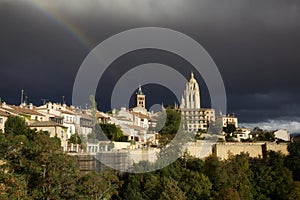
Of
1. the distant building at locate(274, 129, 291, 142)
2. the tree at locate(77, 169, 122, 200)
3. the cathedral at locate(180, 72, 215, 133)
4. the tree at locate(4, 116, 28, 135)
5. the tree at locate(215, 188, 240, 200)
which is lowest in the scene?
the tree at locate(215, 188, 240, 200)

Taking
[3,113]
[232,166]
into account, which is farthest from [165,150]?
[3,113]

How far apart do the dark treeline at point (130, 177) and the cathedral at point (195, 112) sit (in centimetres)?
2464

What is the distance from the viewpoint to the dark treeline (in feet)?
49.6

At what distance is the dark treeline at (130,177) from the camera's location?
596 inches

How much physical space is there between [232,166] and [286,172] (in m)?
5.73

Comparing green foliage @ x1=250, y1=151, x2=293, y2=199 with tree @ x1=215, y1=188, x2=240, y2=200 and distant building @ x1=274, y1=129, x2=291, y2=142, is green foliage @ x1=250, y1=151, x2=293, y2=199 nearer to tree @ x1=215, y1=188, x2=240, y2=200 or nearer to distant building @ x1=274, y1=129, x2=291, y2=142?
tree @ x1=215, y1=188, x2=240, y2=200

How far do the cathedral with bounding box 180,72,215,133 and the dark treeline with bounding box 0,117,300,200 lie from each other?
2464 cm

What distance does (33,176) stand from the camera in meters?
15.4

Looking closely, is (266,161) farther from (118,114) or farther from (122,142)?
(118,114)

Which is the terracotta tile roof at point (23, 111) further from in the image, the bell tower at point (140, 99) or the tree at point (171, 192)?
the bell tower at point (140, 99)

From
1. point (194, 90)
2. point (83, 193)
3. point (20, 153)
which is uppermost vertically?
point (194, 90)

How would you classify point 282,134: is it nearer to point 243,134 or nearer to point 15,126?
point 243,134

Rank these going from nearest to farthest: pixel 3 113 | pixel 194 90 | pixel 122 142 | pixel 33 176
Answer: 1. pixel 33 176
2. pixel 3 113
3. pixel 122 142
4. pixel 194 90

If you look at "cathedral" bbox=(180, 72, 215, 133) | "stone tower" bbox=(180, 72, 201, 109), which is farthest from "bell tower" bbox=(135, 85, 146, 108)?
"stone tower" bbox=(180, 72, 201, 109)
